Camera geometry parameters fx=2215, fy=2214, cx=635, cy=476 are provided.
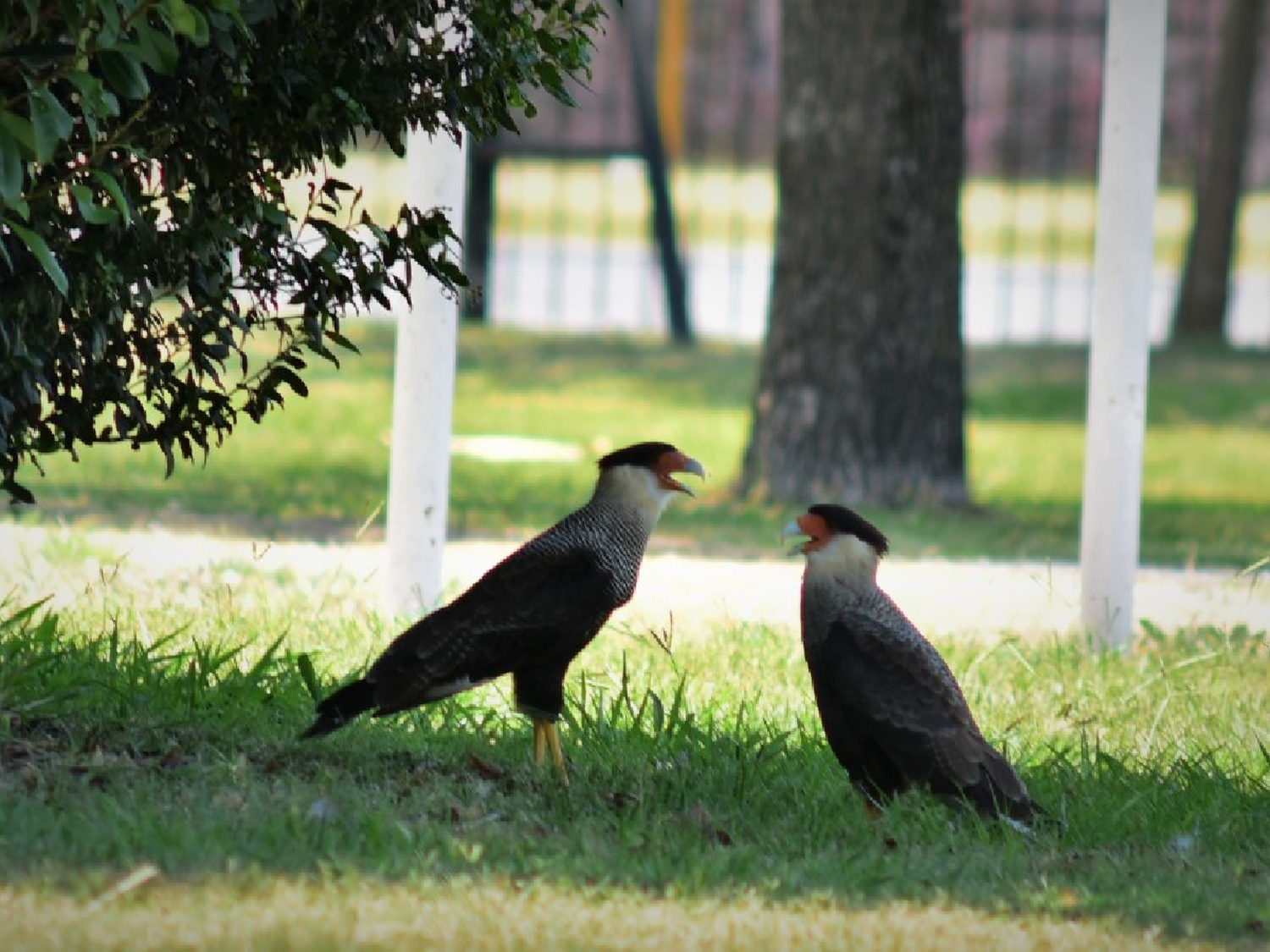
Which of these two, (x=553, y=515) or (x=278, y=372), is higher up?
(x=278, y=372)

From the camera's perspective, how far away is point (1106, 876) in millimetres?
4926

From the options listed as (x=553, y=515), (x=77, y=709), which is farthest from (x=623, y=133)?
(x=77, y=709)

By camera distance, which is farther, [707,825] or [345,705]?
[345,705]

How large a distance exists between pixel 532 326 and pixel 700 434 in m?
8.27

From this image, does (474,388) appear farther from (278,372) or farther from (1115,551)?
(278,372)

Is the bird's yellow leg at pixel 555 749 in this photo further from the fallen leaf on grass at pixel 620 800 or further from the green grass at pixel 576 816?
the fallen leaf on grass at pixel 620 800

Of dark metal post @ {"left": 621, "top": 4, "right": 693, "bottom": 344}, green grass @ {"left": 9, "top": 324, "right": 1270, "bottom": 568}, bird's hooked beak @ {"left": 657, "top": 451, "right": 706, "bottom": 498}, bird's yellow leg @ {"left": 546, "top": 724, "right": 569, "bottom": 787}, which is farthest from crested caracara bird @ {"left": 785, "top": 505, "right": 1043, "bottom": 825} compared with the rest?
dark metal post @ {"left": 621, "top": 4, "right": 693, "bottom": 344}

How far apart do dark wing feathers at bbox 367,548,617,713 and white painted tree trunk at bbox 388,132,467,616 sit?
1979mm

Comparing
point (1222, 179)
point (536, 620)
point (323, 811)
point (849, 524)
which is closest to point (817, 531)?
point (849, 524)

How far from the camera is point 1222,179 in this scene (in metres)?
21.9

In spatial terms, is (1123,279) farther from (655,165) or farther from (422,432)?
(655,165)

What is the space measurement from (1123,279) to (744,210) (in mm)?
20586

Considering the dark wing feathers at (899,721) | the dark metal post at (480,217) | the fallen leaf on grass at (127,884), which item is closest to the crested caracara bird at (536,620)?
the dark wing feathers at (899,721)

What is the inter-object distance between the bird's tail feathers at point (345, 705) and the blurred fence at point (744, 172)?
14913 mm
